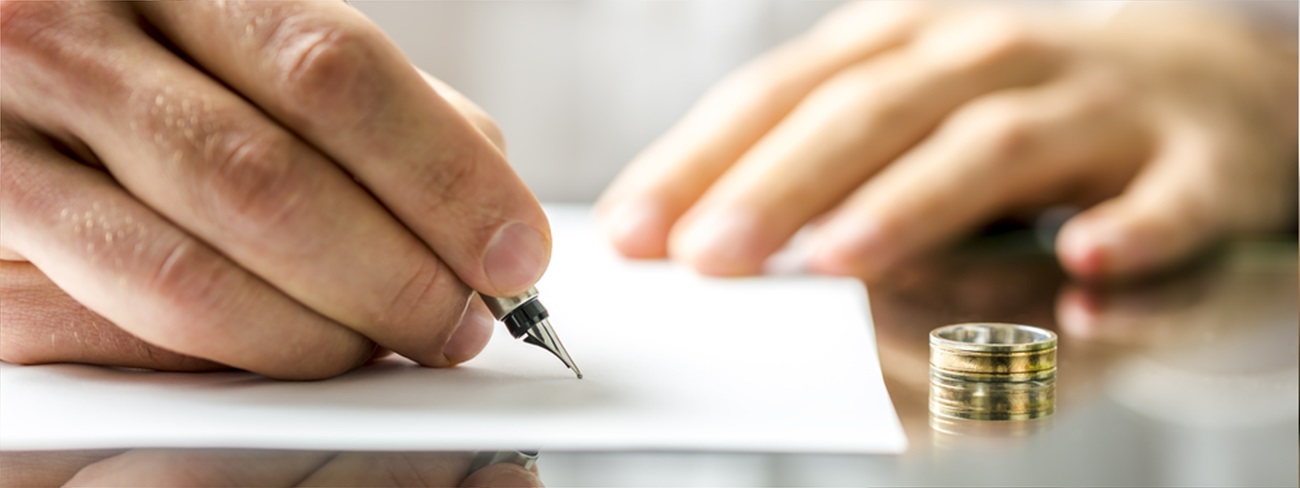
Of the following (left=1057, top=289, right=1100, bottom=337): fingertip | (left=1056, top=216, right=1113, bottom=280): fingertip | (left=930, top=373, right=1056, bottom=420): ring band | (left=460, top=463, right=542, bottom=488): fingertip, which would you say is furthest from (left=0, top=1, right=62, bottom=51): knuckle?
(left=1056, top=216, right=1113, bottom=280): fingertip

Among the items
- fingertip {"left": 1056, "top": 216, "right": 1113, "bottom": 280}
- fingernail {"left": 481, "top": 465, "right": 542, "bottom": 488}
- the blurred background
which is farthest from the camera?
the blurred background

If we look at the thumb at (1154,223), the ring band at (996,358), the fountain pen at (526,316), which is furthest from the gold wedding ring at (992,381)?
the thumb at (1154,223)

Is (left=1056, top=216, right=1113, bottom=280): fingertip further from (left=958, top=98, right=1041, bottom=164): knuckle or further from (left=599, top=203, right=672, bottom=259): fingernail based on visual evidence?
(left=599, top=203, right=672, bottom=259): fingernail

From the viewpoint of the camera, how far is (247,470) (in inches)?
12.7

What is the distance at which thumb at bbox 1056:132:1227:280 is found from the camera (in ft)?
2.44

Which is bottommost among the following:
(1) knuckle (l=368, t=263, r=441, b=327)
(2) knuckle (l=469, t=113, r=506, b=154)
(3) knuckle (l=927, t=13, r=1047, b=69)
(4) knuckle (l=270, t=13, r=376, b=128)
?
(1) knuckle (l=368, t=263, r=441, b=327)

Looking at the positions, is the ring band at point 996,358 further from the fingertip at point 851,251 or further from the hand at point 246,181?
the fingertip at point 851,251

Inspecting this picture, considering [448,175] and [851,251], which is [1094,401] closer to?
[448,175]

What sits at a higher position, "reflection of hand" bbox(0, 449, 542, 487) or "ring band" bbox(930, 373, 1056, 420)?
"reflection of hand" bbox(0, 449, 542, 487)

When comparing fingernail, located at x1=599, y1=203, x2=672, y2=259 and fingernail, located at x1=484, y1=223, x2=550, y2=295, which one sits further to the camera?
fingernail, located at x1=599, y1=203, x2=672, y2=259

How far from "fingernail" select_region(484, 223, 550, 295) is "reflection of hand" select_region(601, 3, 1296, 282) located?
31 centimetres

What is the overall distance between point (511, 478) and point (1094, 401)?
217 millimetres

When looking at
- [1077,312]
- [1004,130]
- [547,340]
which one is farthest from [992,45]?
[547,340]

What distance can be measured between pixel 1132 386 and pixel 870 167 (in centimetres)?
43
